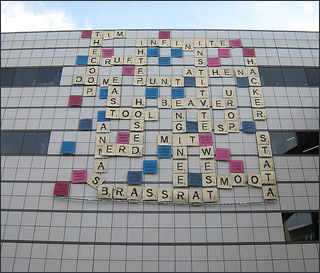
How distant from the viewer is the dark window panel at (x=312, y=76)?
10406 millimetres

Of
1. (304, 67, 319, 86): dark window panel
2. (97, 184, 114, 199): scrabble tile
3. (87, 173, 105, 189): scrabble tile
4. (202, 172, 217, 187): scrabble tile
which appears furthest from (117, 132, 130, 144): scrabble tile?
(304, 67, 319, 86): dark window panel

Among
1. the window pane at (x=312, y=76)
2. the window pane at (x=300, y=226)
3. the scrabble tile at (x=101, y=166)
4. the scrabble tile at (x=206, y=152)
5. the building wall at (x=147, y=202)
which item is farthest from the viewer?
the window pane at (x=312, y=76)

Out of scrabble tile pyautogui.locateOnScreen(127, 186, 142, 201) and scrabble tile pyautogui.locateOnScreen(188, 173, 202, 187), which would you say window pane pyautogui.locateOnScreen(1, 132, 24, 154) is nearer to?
scrabble tile pyautogui.locateOnScreen(127, 186, 142, 201)

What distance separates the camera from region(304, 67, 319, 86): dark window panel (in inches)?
410

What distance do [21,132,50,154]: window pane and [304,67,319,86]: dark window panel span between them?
1162 centimetres

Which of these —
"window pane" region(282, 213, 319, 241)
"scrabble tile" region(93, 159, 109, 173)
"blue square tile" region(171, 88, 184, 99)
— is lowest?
"window pane" region(282, 213, 319, 241)

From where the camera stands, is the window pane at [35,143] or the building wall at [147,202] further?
the window pane at [35,143]

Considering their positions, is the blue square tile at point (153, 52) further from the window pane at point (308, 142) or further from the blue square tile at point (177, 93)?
the window pane at point (308, 142)

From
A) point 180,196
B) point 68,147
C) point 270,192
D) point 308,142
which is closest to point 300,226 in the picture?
point 270,192

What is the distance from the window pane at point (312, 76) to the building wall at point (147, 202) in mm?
296

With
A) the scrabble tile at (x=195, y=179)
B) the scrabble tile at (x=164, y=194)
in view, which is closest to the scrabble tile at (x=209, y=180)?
the scrabble tile at (x=195, y=179)

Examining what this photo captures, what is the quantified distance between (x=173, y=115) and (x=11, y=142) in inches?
265

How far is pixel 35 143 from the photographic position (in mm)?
9438

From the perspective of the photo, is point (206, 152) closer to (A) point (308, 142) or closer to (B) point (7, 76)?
(A) point (308, 142)
